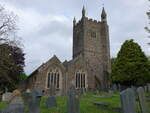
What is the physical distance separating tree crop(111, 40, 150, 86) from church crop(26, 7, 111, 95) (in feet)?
24.4

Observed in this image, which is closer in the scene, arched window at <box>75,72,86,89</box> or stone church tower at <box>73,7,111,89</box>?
arched window at <box>75,72,86,89</box>

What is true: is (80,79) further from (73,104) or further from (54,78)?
(73,104)

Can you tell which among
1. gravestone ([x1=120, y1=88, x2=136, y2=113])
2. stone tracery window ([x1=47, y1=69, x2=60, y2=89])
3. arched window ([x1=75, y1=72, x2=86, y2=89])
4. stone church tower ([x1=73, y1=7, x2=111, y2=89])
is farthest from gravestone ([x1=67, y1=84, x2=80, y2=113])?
stone church tower ([x1=73, y1=7, x2=111, y2=89])

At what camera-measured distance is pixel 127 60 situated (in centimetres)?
2306

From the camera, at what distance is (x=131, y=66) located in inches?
873

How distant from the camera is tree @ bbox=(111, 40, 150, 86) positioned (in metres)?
21.6

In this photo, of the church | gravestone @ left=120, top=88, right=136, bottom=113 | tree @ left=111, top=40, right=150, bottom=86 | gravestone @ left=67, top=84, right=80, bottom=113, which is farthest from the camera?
the church

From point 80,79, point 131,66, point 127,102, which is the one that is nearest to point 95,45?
point 80,79

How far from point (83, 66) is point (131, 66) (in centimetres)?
1055

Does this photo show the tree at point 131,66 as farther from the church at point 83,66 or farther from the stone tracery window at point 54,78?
the stone tracery window at point 54,78

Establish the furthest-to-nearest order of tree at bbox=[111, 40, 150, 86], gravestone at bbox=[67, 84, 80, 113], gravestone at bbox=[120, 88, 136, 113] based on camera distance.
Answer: tree at bbox=[111, 40, 150, 86], gravestone at bbox=[67, 84, 80, 113], gravestone at bbox=[120, 88, 136, 113]

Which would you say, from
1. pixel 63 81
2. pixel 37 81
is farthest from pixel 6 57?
pixel 63 81

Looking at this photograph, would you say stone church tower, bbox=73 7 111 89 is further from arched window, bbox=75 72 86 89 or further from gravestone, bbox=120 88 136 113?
gravestone, bbox=120 88 136 113

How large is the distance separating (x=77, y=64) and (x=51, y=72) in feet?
17.9
